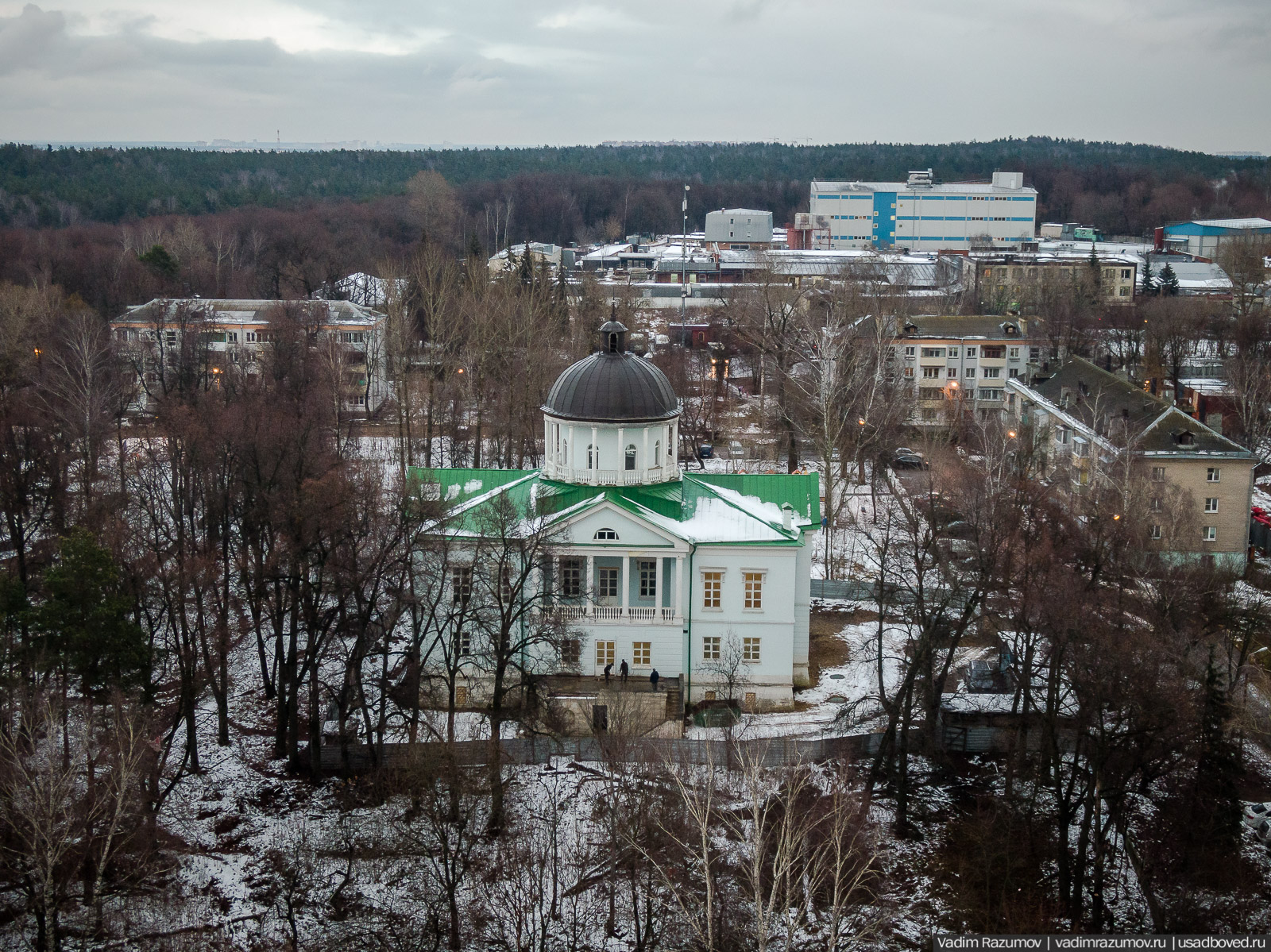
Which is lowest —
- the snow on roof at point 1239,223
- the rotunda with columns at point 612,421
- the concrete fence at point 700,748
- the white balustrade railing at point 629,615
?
the concrete fence at point 700,748

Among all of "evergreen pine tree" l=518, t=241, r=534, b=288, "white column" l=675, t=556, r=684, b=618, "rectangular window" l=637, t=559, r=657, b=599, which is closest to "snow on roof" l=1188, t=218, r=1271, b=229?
"evergreen pine tree" l=518, t=241, r=534, b=288

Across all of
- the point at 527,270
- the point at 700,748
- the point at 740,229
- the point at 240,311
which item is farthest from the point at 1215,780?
the point at 740,229

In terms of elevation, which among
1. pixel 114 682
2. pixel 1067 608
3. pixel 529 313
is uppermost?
pixel 529 313

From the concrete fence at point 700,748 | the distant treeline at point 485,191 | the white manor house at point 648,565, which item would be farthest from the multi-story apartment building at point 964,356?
the distant treeline at point 485,191

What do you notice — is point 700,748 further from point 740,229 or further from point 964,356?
point 740,229

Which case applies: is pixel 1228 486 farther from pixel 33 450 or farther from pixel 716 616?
pixel 33 450

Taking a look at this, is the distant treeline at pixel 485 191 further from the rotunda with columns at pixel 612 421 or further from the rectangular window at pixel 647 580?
the rectangular window at pixel 647 580

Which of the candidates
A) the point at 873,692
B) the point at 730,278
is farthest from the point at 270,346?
the point at 730,278

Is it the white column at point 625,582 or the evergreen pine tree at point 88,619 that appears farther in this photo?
the white column at point 625,582
